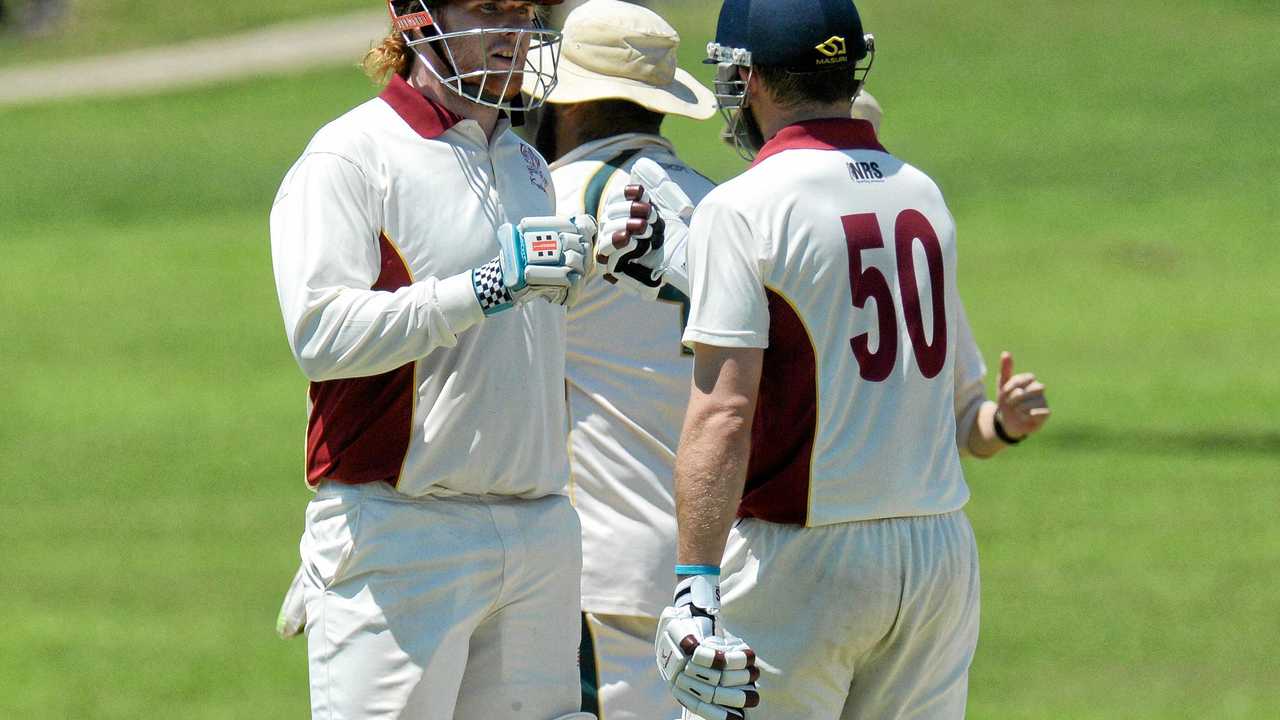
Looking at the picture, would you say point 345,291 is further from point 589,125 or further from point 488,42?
point 589,125

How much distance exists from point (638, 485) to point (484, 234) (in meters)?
1.19

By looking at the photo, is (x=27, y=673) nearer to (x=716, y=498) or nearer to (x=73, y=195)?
(x=716, y=498)

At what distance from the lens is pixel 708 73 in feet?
113

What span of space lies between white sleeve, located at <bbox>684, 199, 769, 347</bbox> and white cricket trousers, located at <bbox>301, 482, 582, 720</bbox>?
2.40 ft

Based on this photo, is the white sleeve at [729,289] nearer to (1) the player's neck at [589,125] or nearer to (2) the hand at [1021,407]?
(2) the hand at [1021,407]

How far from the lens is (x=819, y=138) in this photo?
4.72 metres

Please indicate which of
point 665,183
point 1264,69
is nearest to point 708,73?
point 1264,69

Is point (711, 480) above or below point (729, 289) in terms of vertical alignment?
below

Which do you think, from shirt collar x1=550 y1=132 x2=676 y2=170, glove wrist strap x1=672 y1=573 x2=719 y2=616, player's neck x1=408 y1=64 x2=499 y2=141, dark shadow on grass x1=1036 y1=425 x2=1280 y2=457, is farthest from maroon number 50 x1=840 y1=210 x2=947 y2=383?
dark shadow on grass x1=1036 y1=425 x2=1280 y2=457

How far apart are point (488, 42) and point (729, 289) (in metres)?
0.92

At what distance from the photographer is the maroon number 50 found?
4.61m

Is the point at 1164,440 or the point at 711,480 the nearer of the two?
the point at 711,480

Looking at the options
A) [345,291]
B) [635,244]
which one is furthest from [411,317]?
[635,244]

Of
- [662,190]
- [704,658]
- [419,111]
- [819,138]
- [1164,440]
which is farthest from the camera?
[1164,440]
